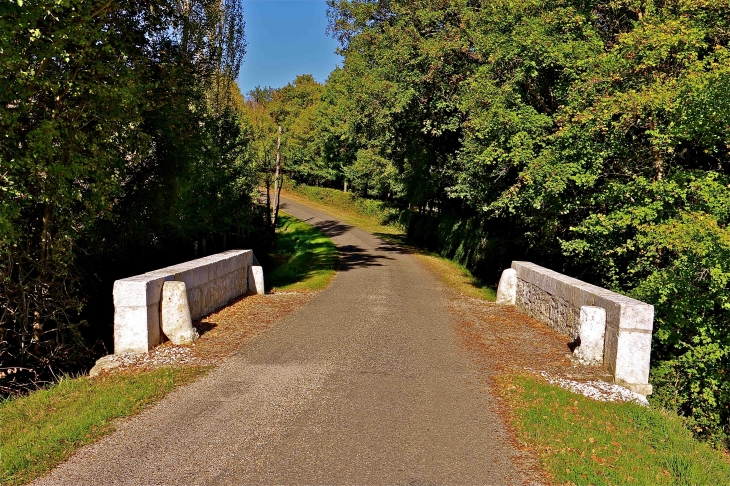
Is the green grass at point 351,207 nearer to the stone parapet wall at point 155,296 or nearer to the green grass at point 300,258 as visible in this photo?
the green grass at point 300,258

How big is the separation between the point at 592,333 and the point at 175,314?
6.14 metres

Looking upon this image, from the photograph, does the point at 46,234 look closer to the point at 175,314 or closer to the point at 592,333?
the point at 175,314

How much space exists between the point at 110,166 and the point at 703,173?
12.2m

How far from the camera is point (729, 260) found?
9000 mm

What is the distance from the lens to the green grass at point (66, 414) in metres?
4.52

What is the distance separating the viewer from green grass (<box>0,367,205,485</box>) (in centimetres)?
452

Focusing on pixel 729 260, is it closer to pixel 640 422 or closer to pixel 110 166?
pixel 640 422

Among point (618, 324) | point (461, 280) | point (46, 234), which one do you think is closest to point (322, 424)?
point (618, 324)

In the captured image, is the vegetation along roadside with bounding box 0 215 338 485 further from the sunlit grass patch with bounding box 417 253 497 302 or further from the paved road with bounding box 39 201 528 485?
the sunlit grass patch with bounding box 417 253 497 302

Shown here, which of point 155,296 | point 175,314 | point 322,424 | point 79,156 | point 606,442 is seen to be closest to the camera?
point 606,442

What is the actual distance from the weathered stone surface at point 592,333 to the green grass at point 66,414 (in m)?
5.34

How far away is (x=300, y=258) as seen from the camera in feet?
86.1

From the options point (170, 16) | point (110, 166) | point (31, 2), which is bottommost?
point (110, 166)

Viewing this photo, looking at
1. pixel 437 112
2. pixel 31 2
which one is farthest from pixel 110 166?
pixel 437 112
